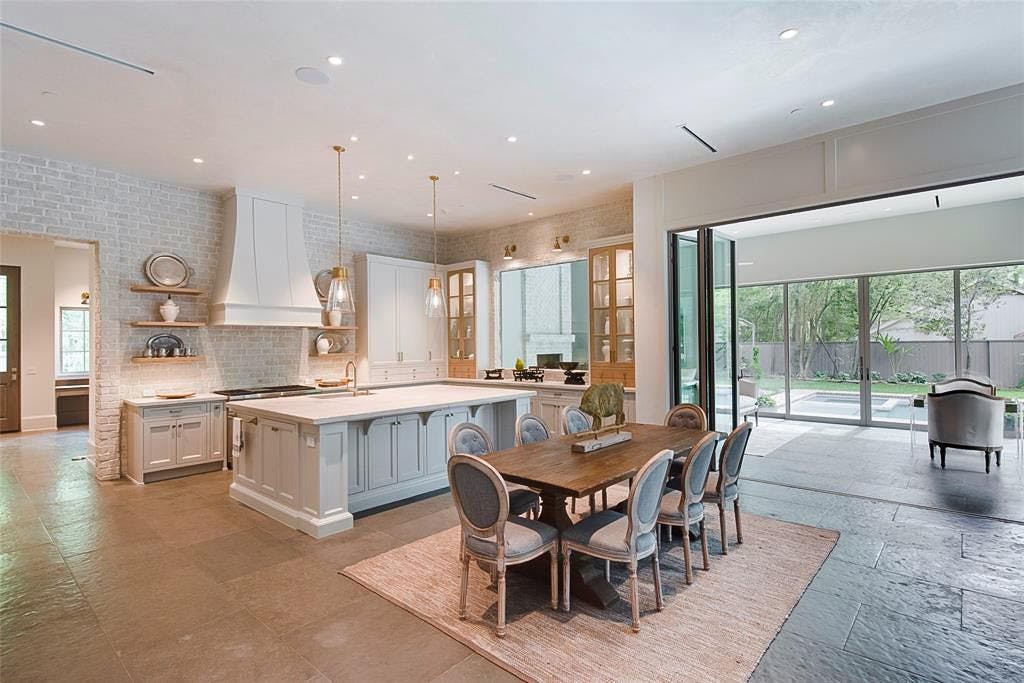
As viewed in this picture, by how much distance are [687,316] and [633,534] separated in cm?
349

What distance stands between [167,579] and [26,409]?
7731 millimetres

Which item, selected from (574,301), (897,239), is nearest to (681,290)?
(574,301)

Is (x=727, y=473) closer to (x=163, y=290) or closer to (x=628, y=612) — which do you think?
(x=628, y=612)

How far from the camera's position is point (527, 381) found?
7.22m

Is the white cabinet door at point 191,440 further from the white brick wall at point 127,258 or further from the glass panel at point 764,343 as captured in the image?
the glass panel at point 764,343

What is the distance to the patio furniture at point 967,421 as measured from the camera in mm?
5379

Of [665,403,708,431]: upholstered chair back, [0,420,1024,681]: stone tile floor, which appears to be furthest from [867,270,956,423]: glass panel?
[665,403,708,431]: upholstered chair back

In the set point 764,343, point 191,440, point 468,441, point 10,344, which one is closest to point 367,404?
point 468,441

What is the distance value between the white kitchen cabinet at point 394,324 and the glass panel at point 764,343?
5632 mm

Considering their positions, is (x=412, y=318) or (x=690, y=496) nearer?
(x=690, y=496)

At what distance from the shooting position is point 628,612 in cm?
274

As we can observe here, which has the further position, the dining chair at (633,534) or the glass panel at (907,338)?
the glass panel at (907,338)

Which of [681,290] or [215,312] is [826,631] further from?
[215,312]

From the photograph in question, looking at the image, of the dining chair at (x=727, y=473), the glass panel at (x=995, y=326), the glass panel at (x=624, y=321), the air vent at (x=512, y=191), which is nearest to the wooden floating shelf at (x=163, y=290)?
the air vent at (x=512, y=191)
